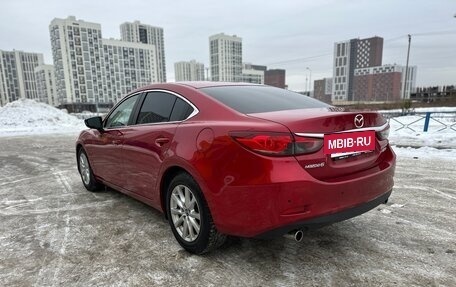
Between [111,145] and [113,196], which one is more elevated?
[111,145]

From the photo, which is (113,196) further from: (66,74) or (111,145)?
(66,74)

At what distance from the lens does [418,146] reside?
9219 millimetres

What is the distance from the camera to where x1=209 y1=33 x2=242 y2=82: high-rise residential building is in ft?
275

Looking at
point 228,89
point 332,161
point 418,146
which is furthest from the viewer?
point 418,146

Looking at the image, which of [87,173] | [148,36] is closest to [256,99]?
[87,173]

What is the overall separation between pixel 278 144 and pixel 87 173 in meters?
3.92

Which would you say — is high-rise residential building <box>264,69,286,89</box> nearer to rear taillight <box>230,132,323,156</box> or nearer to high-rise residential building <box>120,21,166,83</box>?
high-rise residential building <box>120,21,166,83</box>

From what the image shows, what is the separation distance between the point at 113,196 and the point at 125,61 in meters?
110

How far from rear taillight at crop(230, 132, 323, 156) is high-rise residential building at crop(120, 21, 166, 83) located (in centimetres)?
11557

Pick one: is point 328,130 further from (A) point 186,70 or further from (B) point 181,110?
(A) point 186,70

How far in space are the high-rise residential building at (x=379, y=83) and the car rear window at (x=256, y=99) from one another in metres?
85.8

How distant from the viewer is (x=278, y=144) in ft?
7.82

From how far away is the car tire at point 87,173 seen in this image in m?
5.17

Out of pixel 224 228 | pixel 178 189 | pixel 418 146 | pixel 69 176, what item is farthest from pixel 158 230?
pixel 418 146
